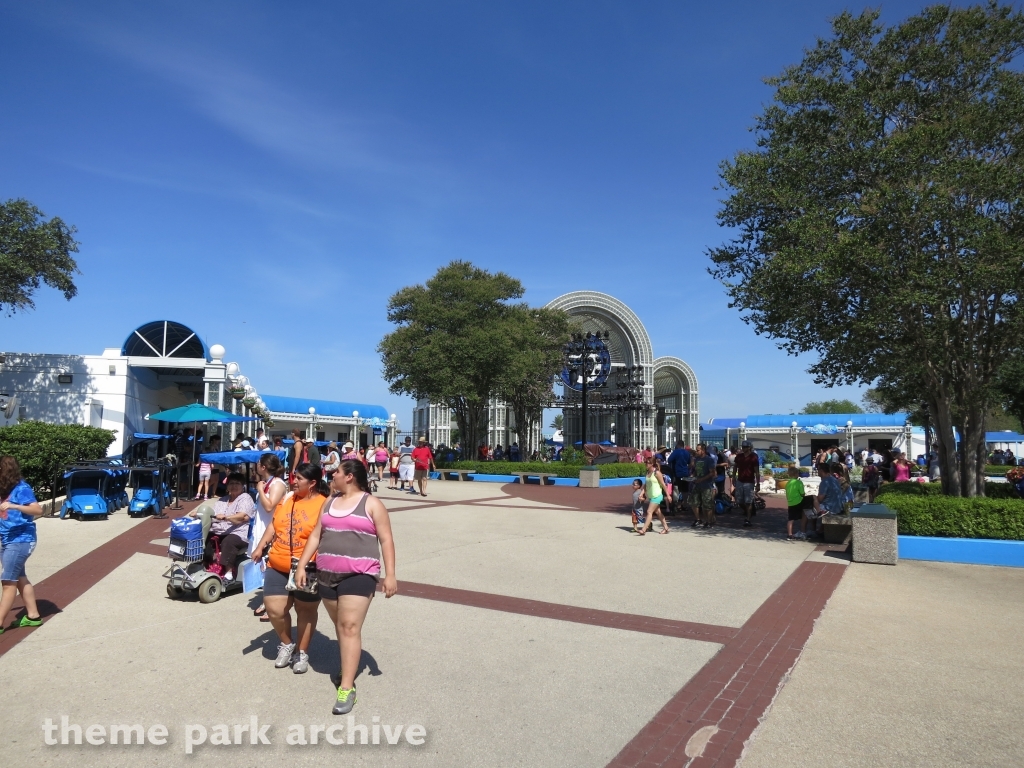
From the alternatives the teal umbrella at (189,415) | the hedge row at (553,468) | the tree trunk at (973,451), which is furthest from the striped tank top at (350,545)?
the hedge row at (553,468)

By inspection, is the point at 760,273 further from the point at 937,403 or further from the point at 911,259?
the point at 937,403

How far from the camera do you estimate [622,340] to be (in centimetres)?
4378

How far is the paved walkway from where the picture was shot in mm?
3725

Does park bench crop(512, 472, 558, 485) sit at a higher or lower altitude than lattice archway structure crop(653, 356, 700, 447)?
lower

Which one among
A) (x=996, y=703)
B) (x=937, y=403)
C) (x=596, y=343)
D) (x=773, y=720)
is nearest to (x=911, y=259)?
(x=937, y=403)

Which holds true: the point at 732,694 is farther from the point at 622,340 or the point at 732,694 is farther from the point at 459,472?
the point at 622,340

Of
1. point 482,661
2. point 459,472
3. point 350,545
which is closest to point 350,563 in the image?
point 350,545

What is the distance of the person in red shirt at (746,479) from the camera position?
1314 cm

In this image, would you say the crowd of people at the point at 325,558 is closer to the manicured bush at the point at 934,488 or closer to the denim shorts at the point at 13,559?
the denim shorts at the point at 13,559

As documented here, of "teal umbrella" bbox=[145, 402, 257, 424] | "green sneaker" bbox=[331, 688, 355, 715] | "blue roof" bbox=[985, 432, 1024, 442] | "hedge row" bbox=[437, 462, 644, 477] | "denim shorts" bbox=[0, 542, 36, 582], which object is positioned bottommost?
"green sneaker" bbox=[331, 688, 355, 715]

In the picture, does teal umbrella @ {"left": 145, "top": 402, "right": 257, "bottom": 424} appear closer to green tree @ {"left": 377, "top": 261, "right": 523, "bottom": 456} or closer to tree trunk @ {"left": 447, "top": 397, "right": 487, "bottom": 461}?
green tree @ {"left": 377, "top": 261, "right": 523, "bottom": 456}

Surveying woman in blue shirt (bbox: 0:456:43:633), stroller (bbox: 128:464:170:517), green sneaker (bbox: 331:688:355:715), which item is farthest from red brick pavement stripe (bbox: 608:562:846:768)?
stroller (bbox: 128:464:170:517)

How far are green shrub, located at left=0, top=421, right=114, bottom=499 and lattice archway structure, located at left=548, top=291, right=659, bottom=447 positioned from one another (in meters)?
27.9

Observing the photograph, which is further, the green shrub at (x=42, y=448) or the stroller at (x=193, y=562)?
the green shrub at (x=42, y=448)
